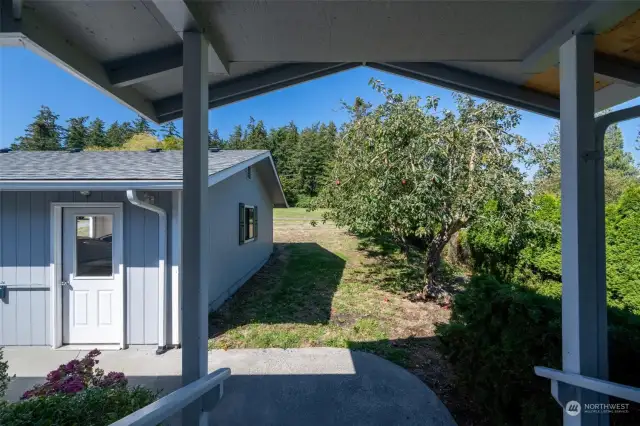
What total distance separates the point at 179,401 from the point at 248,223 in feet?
22.9

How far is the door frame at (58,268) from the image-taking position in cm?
433

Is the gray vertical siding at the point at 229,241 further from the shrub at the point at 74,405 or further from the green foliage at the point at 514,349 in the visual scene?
the green foliage at the point at 514,349

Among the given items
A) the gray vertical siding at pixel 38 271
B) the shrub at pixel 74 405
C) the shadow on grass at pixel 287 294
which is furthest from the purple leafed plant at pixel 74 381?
the shadow on grass at pixel 287 294

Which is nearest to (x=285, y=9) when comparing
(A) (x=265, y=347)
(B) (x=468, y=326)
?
(B) (x=468, y=326)

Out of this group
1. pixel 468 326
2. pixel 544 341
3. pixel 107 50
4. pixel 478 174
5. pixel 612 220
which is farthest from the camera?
pixel 612 220

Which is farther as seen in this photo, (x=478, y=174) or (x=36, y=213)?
(x=478, y=174)

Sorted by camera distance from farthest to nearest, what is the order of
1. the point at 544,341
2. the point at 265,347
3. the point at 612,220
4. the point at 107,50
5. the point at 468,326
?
the point at 612,220 < the point at 265,347 < the point at 468,326 < the point at 544,341 < the point at 107,50

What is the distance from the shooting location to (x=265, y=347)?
14.3 ft

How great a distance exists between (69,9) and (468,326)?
11.7ft

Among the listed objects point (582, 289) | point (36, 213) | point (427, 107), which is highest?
Answer: point (427, 107)

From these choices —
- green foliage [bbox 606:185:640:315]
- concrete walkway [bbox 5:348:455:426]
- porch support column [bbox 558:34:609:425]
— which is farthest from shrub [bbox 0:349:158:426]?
green foliage [bbox 606:185:640:315]

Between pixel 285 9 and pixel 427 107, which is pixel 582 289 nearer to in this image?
pixel 285 9

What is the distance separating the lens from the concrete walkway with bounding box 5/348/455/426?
289cm

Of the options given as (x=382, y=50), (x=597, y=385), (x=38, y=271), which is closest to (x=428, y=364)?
(x=597, y=385)
